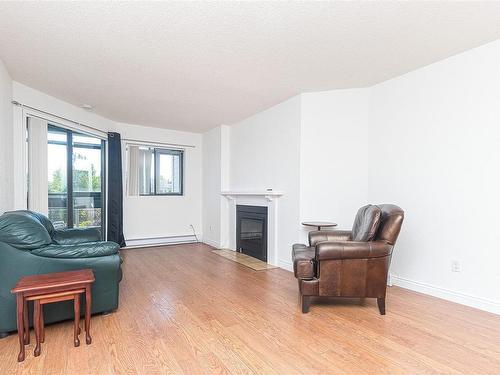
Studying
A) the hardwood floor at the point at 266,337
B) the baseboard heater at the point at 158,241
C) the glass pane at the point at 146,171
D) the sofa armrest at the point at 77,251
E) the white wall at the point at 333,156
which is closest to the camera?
the hardwood floor at the point at 266,337

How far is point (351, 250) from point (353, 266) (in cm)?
15

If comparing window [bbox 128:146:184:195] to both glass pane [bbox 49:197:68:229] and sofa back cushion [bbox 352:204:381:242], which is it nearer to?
glass pane [bbox 49:197:68:229]

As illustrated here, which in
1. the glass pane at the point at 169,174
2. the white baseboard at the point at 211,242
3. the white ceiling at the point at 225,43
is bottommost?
the white baseboard at the point at 211,242

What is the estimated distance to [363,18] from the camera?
7.02 ft

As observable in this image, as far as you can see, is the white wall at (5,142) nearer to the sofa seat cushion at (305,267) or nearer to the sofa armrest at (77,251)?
the sofa armrest at (77,251)

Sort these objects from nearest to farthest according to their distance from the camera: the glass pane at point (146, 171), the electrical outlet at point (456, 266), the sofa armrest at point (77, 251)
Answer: the sofa armrest at point (77, 251)
the electrical outlet at point (456, 266)
the glass pane at point (146, 171)

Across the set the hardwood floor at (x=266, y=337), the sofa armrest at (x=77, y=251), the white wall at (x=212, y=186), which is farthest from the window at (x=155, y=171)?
the sofa armrest at (x=77, y=251)

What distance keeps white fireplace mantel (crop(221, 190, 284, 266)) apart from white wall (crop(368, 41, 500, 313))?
1.52m

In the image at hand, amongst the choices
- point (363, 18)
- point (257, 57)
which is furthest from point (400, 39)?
point (257, 57)

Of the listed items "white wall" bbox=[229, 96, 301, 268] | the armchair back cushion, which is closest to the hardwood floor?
the armchair back cushion

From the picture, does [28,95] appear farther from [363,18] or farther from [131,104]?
[363,18]

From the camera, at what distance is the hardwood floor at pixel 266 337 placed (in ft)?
5.66

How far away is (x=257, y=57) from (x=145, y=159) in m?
3.77

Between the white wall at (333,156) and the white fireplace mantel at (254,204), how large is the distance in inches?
22.5
